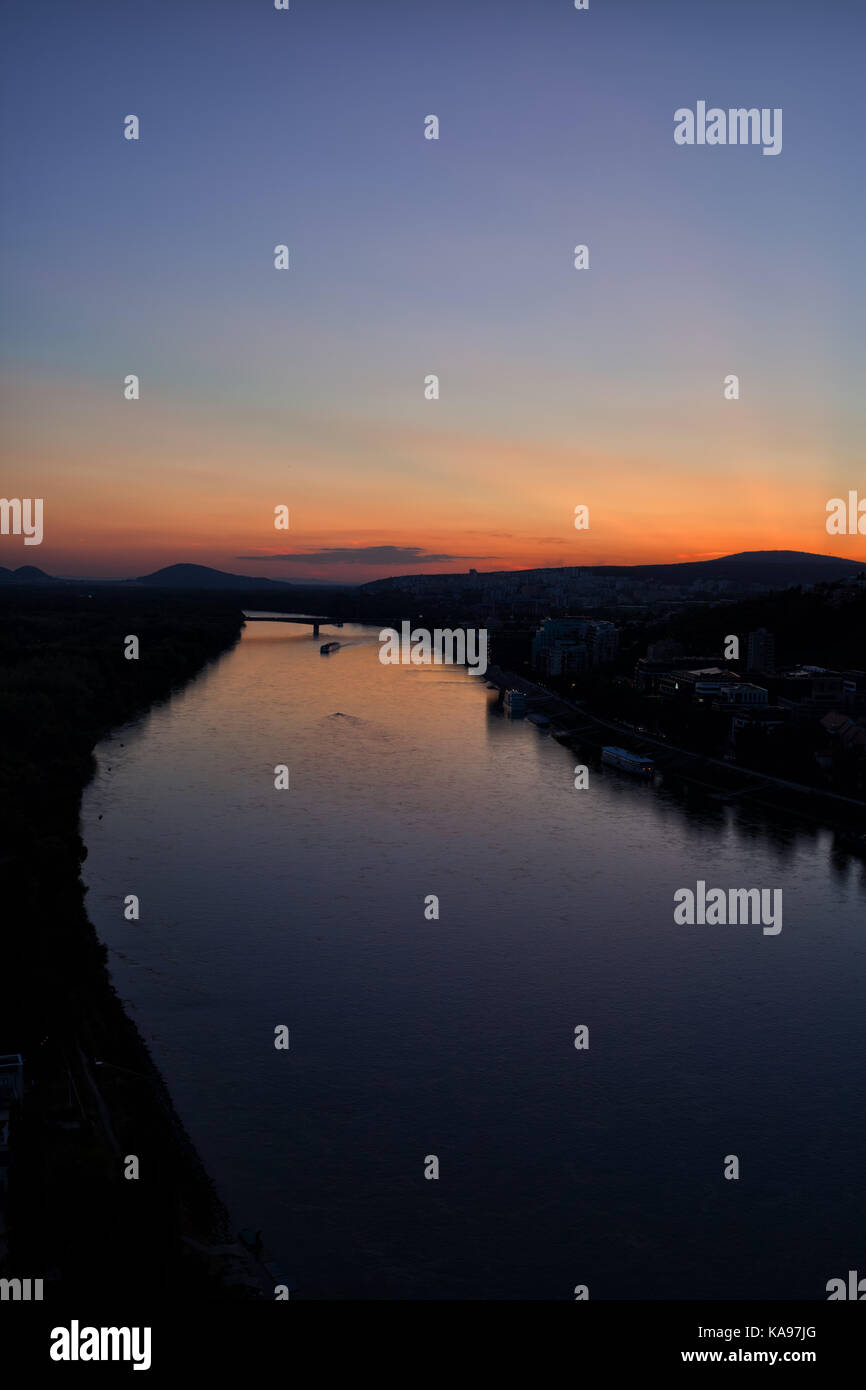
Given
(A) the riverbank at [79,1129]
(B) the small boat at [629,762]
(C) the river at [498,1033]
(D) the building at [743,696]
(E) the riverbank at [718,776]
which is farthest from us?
(D) the building at [743,696]

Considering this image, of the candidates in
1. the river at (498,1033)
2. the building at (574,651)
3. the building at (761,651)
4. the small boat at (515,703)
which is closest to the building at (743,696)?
the building at (761,651)

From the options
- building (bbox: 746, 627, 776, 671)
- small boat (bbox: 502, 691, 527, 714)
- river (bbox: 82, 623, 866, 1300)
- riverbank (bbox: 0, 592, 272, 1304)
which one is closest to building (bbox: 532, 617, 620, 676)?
small boat (bbox: 502, 691, 527, 714)

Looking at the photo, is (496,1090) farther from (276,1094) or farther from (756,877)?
(756,877)

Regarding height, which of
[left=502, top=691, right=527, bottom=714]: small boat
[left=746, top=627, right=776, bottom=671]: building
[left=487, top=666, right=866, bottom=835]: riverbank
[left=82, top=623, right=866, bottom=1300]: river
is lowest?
[left=82, top=623, right=866, bottom=1300]: river

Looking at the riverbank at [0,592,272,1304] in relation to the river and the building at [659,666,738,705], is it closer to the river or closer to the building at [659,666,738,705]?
the river

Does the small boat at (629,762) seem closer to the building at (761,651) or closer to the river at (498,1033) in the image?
the river at (498,1033)

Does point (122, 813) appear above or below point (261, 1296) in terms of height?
above
